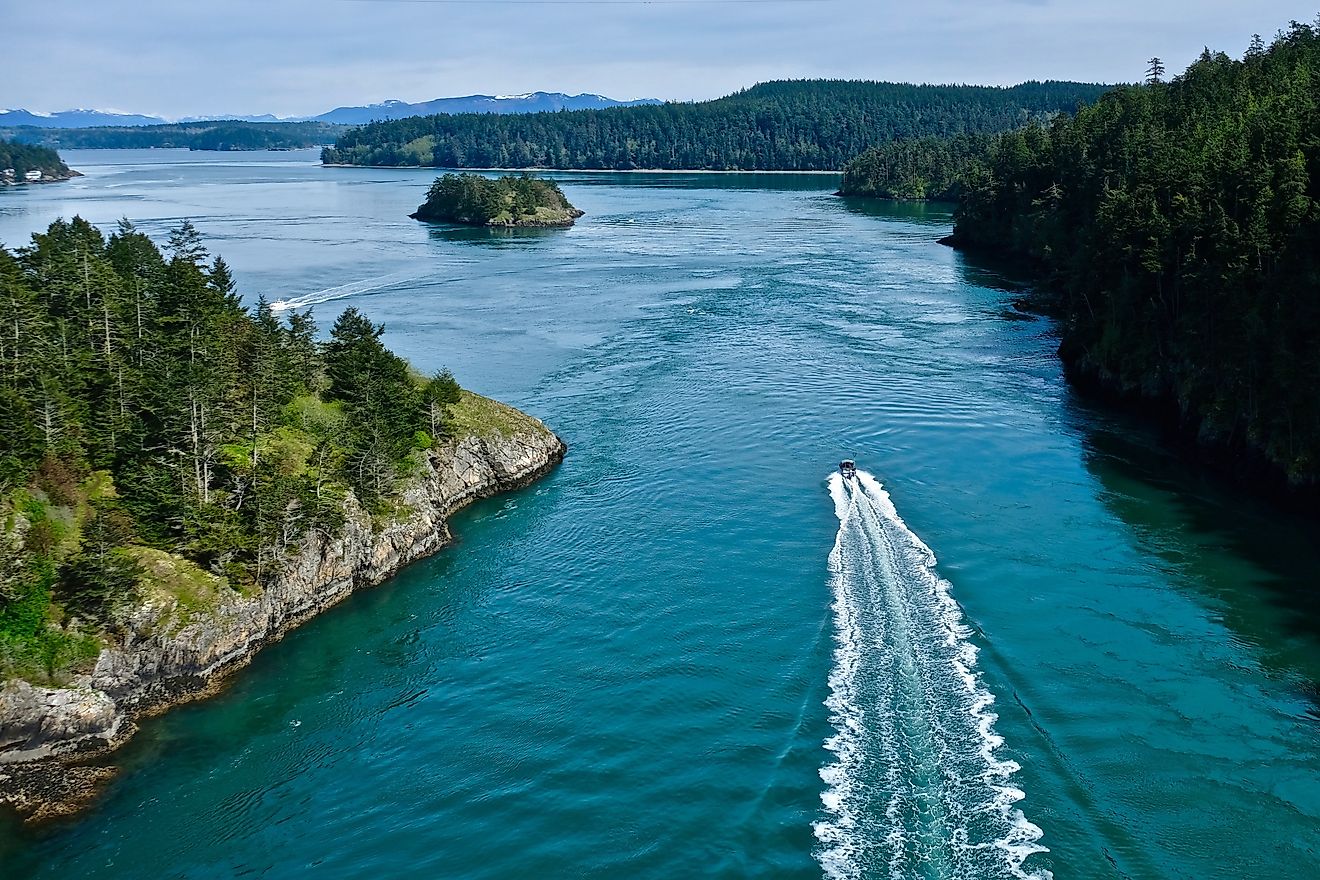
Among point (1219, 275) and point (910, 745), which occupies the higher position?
point (1219, 275)

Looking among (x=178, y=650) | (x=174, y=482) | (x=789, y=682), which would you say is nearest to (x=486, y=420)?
(x=174, y=482)

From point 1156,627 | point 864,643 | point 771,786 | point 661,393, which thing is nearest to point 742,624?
point 864,643

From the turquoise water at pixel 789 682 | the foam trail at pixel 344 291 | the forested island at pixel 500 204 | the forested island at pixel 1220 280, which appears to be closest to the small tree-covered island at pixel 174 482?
the turquoise water at pixel 789 682

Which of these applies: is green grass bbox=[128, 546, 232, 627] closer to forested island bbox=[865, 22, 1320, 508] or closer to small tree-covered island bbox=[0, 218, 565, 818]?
small tree-covered island bbox=[0, 218, 565, 818]

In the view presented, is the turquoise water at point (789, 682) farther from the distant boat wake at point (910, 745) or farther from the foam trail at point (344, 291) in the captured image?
the foam trail at point (344, 291)

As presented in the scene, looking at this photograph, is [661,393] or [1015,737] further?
[661,393]

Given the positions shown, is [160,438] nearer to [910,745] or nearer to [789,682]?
[789,682]

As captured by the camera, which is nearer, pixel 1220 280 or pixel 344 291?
pixel 1220 280

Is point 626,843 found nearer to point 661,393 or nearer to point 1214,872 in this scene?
Answer: point 1214,872
